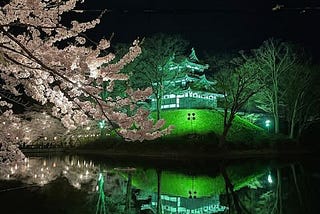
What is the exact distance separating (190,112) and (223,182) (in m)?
26.0

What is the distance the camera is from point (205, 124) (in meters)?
39.1

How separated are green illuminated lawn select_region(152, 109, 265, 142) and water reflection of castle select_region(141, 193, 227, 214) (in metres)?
23.7

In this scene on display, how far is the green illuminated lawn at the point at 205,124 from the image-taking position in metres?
36.8

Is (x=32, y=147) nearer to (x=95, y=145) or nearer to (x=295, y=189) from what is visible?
(x=95, y=145)

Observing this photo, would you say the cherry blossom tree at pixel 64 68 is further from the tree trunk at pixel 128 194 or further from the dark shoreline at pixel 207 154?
the dark shoreline at pixel 207 154

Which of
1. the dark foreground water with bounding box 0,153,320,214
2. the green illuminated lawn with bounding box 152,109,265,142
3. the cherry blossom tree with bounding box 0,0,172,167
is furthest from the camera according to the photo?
the green illuminated lawn with bounding box 152,109,265,142

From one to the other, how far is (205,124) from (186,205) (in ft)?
94.1

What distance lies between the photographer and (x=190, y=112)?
135 feet

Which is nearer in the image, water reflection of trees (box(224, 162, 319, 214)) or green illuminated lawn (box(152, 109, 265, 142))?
water reflection of trees (box(224, 162, 319, 214))

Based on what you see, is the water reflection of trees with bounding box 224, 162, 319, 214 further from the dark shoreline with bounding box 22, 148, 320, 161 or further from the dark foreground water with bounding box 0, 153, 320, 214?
the dark shoreline with bounding box 22, 148, 320, 161

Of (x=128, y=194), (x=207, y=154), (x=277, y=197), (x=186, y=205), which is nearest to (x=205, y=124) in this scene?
(x=207, y=154)

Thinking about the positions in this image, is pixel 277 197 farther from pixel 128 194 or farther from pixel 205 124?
pixel 205 124

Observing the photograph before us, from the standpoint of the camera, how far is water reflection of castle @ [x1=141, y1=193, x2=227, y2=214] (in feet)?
32.2

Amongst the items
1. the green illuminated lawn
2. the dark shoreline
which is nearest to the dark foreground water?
the dark shoreline
